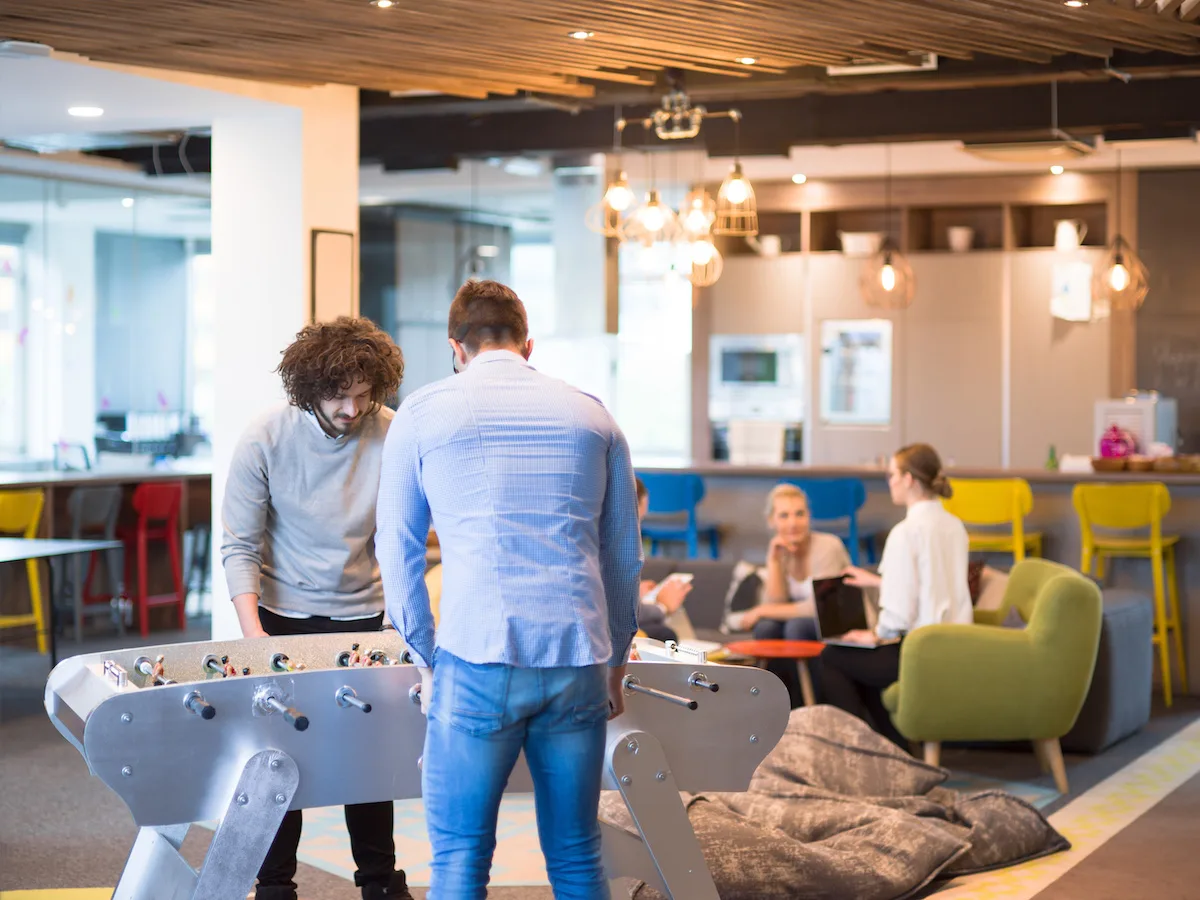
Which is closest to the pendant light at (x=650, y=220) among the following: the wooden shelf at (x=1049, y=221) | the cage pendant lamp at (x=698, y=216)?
the cage pendant lamp at (x=698, y=216)

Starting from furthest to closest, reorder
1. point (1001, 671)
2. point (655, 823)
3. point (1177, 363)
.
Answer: point (1177, 363) < point (1001, 671) < point (655, 823)

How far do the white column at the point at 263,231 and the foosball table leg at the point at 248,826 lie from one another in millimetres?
3648

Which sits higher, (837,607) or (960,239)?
(960,239)

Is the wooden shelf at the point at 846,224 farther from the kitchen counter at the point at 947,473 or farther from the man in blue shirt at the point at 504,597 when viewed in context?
the man in blue shirt at the point at 504,597

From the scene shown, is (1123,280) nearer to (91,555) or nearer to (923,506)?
(923,506)

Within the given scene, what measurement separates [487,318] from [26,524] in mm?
6460

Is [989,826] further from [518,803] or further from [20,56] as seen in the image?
[20,56]

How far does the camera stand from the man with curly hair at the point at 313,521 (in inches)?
142

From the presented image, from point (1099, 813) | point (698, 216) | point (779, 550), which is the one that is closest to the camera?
point (1099, 813)

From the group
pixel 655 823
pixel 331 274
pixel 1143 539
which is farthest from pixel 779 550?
pixel 655 823

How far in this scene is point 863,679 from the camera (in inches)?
227

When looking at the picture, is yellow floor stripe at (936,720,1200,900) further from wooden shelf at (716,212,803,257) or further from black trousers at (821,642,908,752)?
wooden shelf at (716,212,803,257)

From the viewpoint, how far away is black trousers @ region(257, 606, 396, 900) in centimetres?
366

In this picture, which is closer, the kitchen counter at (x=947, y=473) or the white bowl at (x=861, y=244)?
the kitchen counter at (x=947, y=473)
